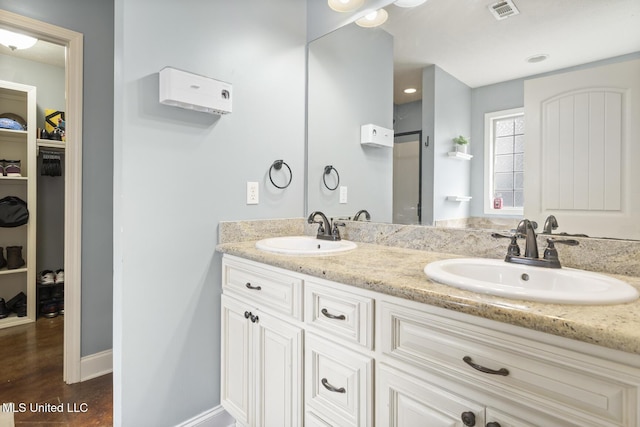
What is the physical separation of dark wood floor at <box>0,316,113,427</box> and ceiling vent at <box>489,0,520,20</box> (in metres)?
2.57

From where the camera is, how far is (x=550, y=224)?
1199 mm

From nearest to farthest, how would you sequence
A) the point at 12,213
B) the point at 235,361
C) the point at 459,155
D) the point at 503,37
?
the point at 503,37, the point at 459,155, the point at 235,361, the point at 12,213

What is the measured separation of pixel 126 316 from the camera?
4.60 feet

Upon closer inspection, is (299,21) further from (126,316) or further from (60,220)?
(60,220)

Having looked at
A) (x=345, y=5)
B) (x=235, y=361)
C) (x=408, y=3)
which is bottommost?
(x=235, y=361)

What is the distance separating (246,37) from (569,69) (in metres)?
1.42

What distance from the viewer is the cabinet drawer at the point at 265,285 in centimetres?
126

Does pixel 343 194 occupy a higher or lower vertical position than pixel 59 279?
higher

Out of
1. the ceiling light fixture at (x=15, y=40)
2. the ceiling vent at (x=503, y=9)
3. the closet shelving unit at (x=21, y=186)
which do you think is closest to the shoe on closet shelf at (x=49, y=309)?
the closet shelving unit at (x=21, y=186)

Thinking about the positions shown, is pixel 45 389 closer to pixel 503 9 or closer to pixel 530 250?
pixel 530 250

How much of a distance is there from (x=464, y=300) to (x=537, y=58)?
0.99m

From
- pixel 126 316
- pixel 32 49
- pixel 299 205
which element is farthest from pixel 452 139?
pixel 32 49

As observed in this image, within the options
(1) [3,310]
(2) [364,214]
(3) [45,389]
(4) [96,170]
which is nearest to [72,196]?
(4) [96,170]

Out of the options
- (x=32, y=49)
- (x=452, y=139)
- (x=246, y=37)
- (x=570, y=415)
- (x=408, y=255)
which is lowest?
(x=570, y=415)
